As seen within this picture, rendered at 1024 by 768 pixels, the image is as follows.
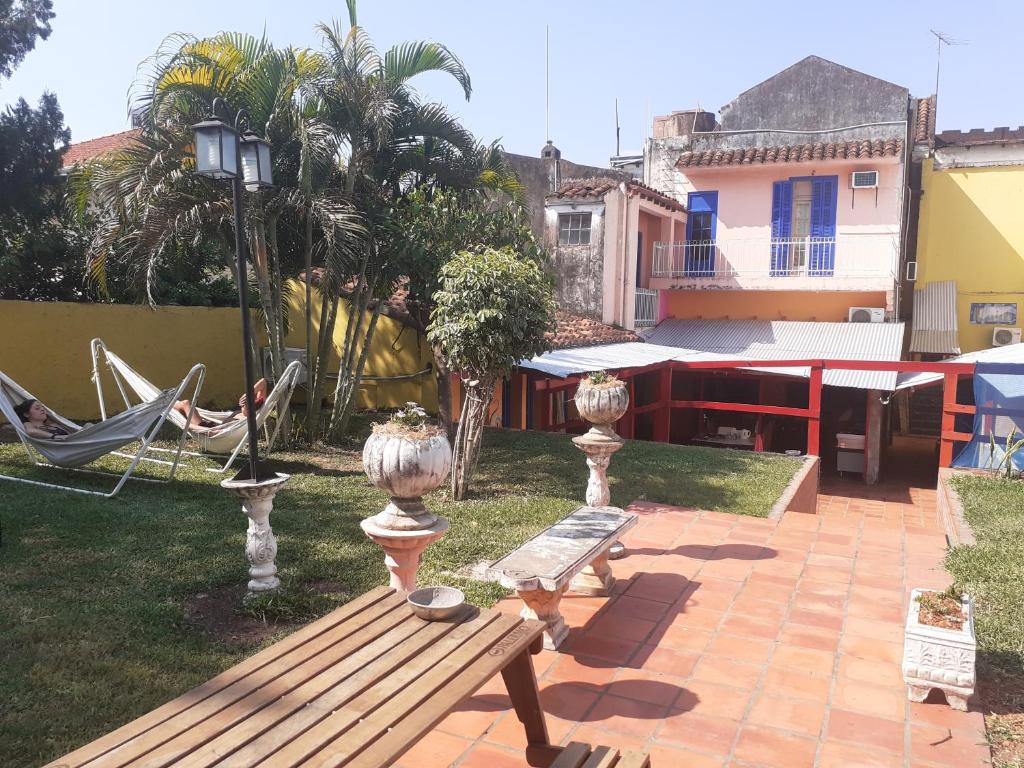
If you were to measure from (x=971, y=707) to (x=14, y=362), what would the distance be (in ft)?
37.1

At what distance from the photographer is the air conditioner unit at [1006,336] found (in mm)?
15906

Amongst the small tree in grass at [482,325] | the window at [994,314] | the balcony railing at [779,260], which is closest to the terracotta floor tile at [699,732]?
the small tree in grass at [482,325]

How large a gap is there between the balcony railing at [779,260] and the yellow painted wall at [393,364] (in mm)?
6223

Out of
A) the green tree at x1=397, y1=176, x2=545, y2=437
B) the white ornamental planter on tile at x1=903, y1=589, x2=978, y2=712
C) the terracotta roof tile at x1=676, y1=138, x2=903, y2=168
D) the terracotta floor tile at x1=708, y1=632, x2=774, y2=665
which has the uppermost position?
the terracotta roof tile at x1=676, y1=138, x2=903, y2=168

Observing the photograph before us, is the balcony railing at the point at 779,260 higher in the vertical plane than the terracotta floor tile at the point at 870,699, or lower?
higher

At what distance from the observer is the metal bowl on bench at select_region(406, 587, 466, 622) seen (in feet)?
9.22

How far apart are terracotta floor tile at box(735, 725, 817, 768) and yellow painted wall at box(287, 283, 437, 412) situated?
965 cm

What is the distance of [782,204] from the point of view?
15641mm

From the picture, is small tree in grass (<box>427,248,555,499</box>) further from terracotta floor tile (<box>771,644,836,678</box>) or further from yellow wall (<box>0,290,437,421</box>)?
yellow wall (<box>0,290,437,421</box>)

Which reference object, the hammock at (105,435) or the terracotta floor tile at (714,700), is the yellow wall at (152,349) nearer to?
the hammock at (105,435)

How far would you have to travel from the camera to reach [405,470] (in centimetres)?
362

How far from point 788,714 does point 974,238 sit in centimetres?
1593

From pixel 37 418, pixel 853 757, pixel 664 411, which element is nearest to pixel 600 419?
pixel 853 757

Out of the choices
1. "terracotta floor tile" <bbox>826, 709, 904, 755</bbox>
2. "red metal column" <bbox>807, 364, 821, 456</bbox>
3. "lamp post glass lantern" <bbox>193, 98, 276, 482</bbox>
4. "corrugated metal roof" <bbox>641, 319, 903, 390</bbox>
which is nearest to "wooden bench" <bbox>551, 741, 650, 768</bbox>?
"terracotta floor tile" <bbox>826, 709, 904, 755</bbox>
